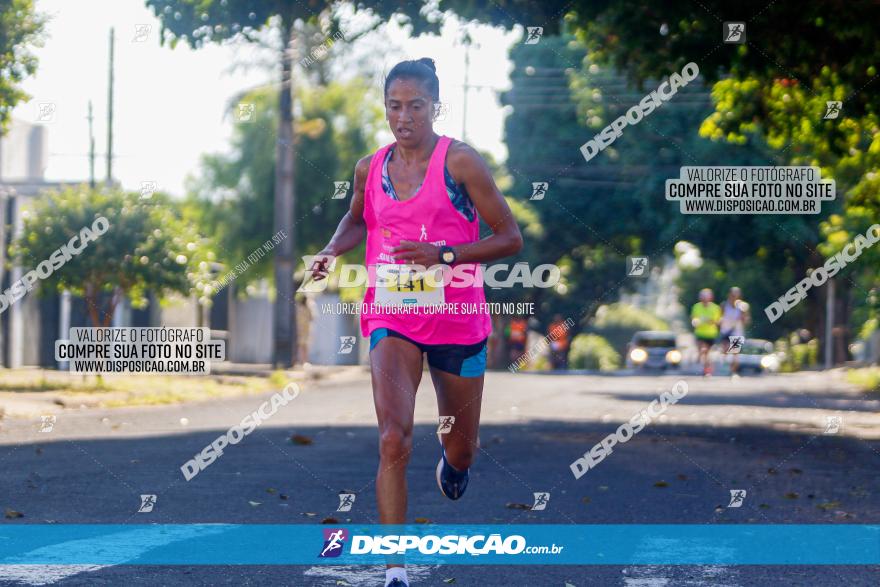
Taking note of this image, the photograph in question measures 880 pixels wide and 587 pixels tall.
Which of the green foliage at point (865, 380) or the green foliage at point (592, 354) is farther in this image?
the green foliage at point (592, 354)

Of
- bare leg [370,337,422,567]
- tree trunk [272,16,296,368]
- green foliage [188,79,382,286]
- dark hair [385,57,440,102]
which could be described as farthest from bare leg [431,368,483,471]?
green foliage [188,79,382,286]

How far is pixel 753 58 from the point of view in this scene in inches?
559

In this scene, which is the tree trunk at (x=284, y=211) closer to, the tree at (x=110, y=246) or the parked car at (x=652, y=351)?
the tree at (x=110, y=246)

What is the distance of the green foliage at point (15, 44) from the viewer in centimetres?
1429

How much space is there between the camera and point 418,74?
5.57 metres

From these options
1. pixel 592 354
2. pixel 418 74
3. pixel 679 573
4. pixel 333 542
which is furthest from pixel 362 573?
pixel 592 354

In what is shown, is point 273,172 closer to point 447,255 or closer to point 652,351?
point 652,351

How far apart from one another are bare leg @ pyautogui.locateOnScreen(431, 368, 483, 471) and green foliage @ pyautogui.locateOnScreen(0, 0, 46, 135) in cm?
982

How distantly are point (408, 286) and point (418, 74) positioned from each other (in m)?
0.88

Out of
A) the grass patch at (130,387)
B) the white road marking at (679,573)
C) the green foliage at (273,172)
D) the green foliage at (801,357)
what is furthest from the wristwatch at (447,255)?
the green foliage at (801,357)

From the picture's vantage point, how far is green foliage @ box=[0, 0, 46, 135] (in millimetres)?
14289

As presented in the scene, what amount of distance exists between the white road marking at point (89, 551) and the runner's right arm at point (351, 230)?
1.57 m

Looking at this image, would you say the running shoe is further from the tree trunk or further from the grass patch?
the tree trunk

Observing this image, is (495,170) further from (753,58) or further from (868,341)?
(753,58)
